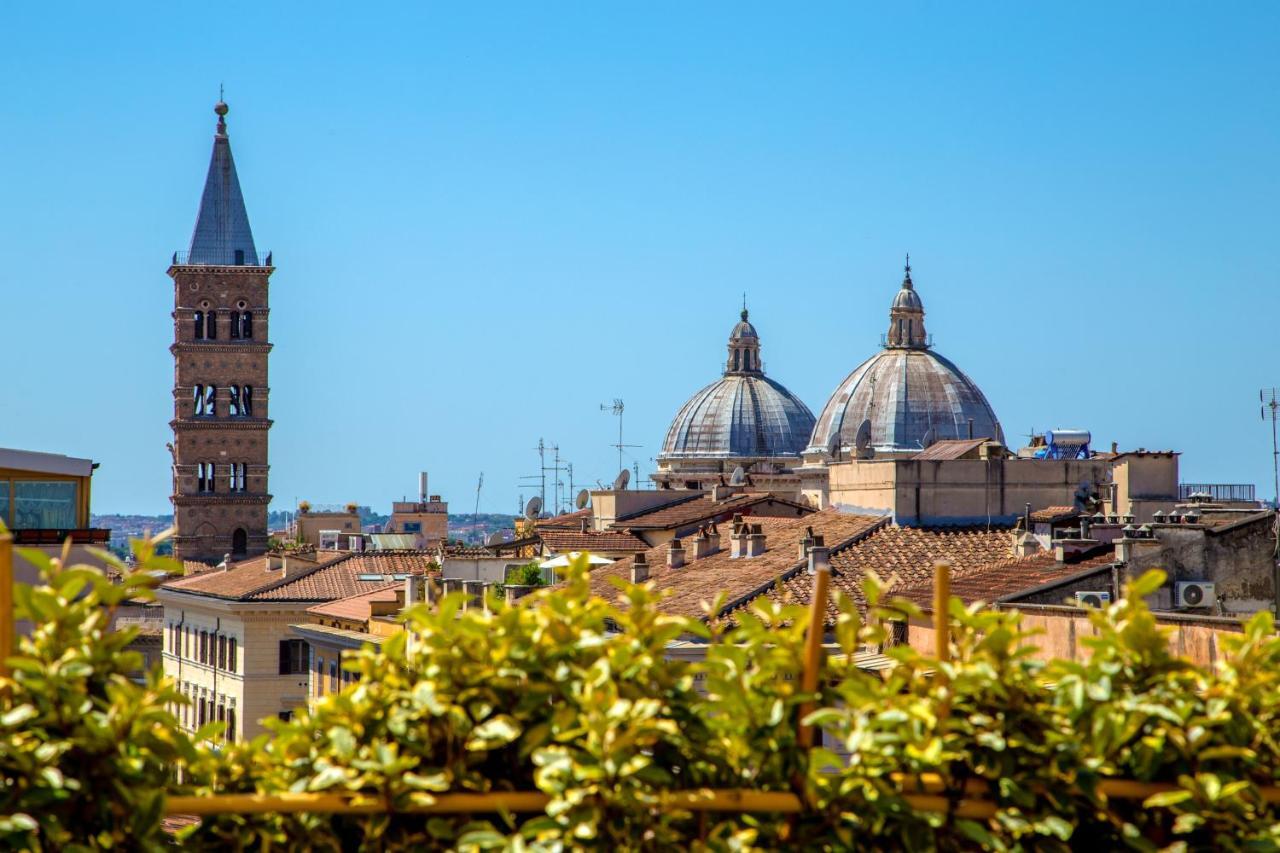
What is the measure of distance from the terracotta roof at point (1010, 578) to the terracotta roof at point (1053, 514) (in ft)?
13.6

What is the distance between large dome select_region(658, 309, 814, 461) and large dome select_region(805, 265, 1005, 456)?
37.4 feet

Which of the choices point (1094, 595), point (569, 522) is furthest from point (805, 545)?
point (569, 522)

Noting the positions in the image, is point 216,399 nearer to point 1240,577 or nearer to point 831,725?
point 1240,577

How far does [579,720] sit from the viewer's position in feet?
18.2

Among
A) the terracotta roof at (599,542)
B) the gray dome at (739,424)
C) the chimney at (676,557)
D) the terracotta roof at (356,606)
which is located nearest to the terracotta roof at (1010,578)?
the chimney at (676,557)

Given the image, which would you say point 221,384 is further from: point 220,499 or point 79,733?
point 79,733

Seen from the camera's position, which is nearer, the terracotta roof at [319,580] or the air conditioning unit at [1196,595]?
the air conditioning unit at [1196,595]

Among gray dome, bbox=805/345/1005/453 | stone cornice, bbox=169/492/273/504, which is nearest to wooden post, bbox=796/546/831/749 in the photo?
stone cornice, bbox=169/492/273/504

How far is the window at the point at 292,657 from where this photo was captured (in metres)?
51.2

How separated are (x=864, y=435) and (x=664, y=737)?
354 ft

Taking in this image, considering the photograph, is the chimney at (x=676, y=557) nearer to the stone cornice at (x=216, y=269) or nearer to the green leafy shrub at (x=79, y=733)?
the green leafy shrub at (x=79, y=733)

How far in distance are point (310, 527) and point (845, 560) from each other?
8325 centimetres

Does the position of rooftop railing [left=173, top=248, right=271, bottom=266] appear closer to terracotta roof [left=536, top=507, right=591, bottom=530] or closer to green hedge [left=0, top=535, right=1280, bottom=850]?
terracotta roof [left=536, top=507, right=591, bottom=530]

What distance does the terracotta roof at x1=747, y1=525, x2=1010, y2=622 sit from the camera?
1347 inches
